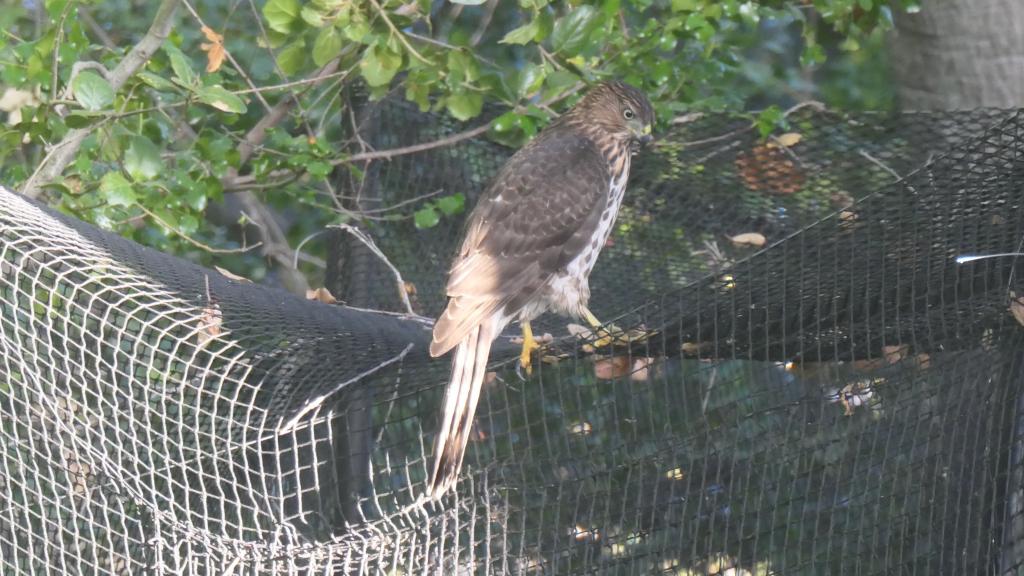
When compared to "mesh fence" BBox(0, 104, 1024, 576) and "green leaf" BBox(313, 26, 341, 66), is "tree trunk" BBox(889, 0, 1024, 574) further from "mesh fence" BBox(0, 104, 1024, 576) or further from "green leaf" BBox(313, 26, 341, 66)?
"green leaf" BBox(313, 26, 341, 66)

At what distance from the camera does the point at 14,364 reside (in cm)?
286

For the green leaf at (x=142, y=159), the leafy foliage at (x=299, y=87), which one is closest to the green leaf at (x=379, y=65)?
the leafy foliage at (x=299, y=87)

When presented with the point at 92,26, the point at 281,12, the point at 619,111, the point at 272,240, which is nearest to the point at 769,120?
the point at 619,111

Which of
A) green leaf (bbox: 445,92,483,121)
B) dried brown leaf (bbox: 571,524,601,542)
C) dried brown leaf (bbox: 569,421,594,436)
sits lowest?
dried brown leaf (bbox: 571,524,601,542)

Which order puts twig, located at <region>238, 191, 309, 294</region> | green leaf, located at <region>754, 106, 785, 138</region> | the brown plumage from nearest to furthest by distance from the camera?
the brown plumage < green leaf, located at <region>754, 106, 785, 138</region> < twig, located at <region>238, 191, 309, 294</region>

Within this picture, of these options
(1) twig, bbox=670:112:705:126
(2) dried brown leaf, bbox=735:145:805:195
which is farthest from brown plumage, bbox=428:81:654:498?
(2) dried brown leaf, bbox=735:145:805:195

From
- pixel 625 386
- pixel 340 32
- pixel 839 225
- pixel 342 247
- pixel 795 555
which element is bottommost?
pixel 795 555

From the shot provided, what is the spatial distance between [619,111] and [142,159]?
4.81 ft

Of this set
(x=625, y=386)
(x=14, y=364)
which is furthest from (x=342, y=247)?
(x=14, y=364)

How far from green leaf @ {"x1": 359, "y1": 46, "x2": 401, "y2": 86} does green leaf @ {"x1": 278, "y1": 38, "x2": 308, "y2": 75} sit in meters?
0.28

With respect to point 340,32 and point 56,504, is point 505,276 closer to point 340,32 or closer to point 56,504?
point 340,32

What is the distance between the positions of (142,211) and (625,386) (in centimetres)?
150

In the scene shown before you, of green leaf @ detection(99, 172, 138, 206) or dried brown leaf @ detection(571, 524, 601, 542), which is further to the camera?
green leaf @ detection(99, 172, 138, 206)

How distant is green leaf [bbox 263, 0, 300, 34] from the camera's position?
3.77m
